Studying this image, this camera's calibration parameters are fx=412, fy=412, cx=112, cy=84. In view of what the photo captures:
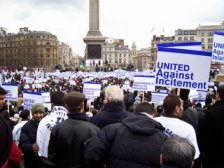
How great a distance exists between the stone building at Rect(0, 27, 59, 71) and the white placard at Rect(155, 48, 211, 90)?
147555 millimetres

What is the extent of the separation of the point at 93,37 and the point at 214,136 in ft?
159

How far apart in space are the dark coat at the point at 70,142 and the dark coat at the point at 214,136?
4.81 ft

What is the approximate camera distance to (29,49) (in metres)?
157

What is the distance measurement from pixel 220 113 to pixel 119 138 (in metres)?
1.70

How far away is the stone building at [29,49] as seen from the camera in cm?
15550

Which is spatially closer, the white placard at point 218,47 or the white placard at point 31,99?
the white placard at point 218,47

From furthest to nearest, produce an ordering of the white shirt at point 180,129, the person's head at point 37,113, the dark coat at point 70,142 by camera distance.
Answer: the person's head at point 37,113
the dark coat at point 70,142
the white shirt at point 180,129

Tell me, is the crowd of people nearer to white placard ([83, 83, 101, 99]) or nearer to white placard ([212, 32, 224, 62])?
white placard ([212, 32, 224, 62])

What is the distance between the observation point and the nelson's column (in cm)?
5338

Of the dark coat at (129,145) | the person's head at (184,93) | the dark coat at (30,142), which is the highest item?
the person's head at (184,93)

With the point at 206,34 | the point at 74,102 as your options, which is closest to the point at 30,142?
the point at 74,102

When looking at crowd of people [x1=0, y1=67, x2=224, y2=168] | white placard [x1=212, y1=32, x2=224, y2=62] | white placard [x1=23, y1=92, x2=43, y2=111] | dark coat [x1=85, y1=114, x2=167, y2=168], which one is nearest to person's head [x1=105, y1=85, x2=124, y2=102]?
crowd of people [x1=0, y1=67, x2=224, y2=168]

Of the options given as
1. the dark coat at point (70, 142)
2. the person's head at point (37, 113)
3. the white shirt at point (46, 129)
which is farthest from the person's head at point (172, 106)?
the person's head at point (37, 113)

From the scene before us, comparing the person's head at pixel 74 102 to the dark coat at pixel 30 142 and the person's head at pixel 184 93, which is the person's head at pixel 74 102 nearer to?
the dark coat at pixel 30 142
